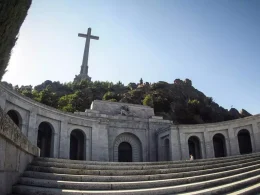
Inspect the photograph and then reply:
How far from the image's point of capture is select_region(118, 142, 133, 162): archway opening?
82.2 feet

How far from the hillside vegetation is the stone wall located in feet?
111

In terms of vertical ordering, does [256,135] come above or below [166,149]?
above

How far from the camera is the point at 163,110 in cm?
4878

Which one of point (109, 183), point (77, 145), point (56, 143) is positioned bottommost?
point (109, 183)

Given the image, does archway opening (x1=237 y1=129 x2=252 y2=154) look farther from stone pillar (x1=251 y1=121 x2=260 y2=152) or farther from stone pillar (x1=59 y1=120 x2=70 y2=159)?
stone pillar (x1=59 y1=120 x2=70 y2=159)

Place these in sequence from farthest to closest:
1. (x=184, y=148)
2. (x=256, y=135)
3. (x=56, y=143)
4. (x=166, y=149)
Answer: (x=166, y=149) < (x=184, y=148) < (x=256, y=135) < (x=56, y=143)

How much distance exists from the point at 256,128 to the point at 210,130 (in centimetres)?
457

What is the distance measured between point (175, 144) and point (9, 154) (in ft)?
67.1

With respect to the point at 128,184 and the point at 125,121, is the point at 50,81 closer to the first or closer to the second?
the point at 125,121

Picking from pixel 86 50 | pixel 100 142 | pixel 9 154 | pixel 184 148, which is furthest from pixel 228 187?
pixel 86 50

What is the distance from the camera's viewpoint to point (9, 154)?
505cm

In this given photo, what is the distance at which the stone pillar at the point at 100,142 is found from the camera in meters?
21.6

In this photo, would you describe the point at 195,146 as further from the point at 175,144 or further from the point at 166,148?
the point at 175,144

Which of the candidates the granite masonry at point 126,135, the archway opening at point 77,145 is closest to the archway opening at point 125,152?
the granite masonry at point 126,135
